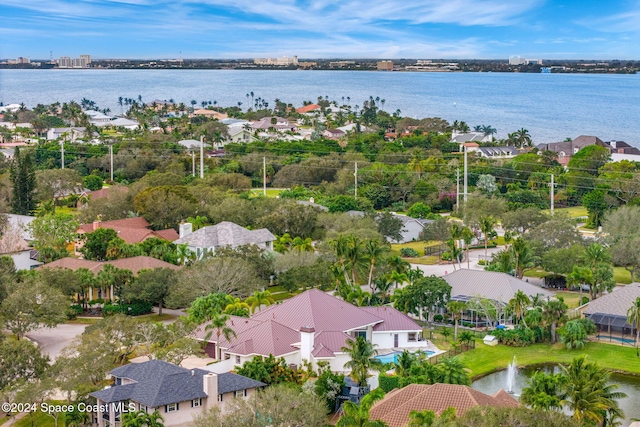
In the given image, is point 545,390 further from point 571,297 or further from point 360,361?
point 571,297

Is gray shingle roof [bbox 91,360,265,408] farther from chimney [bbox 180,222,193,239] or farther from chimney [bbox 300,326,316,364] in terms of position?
chimney [bbox 180,222,193,239]

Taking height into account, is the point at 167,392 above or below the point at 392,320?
above

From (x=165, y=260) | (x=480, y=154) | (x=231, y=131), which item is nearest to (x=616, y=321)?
(x=165, y=260)

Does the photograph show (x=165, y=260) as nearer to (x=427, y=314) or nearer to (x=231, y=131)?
(x=427, y=314)

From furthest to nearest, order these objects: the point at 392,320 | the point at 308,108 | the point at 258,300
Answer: the point at 308,108, the point at 258,300, the point at 392,320

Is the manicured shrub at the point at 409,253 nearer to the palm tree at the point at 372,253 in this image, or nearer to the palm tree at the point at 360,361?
the palm tree at the point at 372,253

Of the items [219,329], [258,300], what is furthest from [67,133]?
[219,329]

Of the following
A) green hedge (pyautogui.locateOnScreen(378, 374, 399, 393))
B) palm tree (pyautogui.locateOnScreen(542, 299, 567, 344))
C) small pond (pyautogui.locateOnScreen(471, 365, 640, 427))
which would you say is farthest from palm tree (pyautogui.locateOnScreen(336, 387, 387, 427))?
palm tree (pyautogui.locateOnScreen(542, 299, 567, 344))
